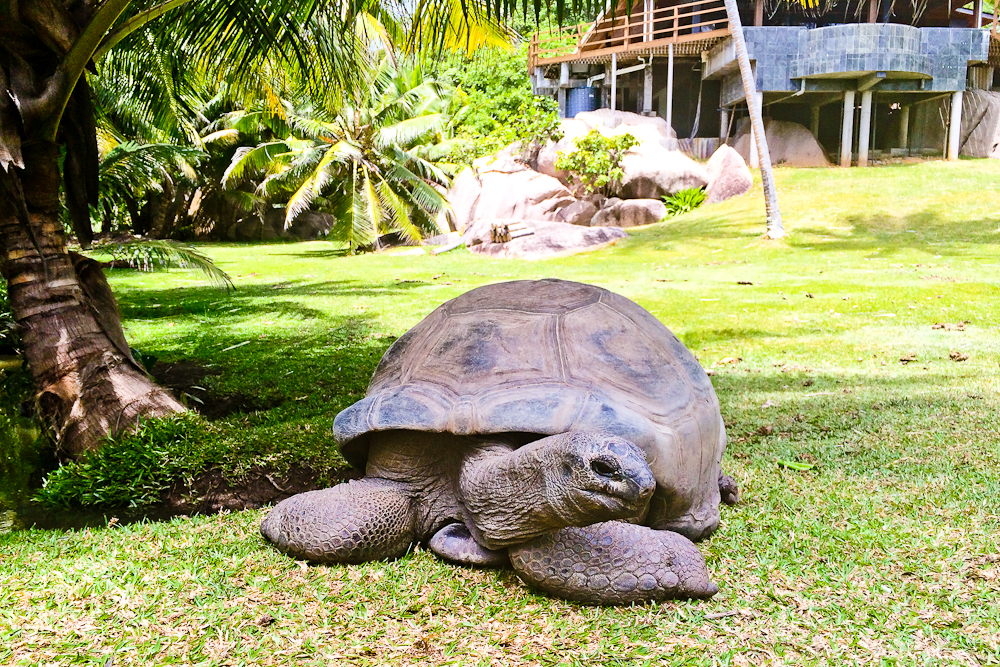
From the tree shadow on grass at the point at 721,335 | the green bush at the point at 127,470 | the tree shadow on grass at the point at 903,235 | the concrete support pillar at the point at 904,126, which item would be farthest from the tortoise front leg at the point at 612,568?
the concrete support pillar at the point at 904,126

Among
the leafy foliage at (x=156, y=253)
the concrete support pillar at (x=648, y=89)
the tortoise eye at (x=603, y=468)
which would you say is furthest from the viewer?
the concrete support pillar at (x=648, y=89)

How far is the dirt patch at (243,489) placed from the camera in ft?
10.3

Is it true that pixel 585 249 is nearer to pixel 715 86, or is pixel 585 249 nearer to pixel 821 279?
pixel 821 279

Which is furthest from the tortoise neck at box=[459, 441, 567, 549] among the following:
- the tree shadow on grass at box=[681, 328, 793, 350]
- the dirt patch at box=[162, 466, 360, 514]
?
the tree shadow on grass at box=[681, 328, 793, 350]

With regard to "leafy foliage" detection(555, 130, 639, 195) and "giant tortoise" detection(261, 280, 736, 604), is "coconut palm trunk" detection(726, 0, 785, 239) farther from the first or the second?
"giant tortoise" detection(261, 280, 736, 604)

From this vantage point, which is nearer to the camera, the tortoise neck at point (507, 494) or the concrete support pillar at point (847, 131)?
Answer: the tortoise neck at point (507, 494)

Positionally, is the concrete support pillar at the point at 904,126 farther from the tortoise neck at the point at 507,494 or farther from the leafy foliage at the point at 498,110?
the tortoise neck at the point at 507,494

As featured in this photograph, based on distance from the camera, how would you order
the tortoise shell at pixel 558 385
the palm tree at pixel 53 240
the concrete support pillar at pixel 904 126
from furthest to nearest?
1. the concrete support pillar at pixel 904 126
2. the palm tree at pixel 53 240
3. the tortoise shell at pixel 558 385

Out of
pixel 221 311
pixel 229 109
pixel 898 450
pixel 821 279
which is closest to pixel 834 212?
pixel 821 279

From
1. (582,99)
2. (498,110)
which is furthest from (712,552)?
(582,99)

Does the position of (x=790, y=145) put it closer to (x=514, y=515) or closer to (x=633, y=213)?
(x=633, y=213)

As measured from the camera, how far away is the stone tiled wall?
20.2 metres

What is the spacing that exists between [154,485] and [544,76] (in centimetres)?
2768

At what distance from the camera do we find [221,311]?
8.72m
